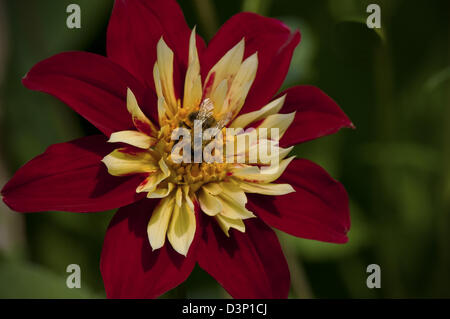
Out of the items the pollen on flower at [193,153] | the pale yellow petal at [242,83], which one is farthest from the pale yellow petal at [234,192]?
the pale yellow petal at [242,83]

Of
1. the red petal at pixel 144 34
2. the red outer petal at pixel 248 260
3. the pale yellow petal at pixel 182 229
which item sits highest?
the red petal at pixel 144 34

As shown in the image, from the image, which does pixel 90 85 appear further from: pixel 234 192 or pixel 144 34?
pixel 234 192

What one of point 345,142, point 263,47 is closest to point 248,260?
point 263,47

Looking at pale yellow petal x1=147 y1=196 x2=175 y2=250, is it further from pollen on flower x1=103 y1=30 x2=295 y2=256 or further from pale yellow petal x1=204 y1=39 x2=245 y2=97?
pale yellow petal x1=204 y1=39 x2=245 y2=97

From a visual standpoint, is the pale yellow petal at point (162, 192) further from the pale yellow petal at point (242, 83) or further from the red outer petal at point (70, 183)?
the pale yellow petal at point (242, 83)

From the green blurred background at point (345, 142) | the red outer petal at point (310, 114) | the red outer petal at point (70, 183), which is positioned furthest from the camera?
the green blurred background at point (345, 142)

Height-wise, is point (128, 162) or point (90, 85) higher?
point (90, 85)
